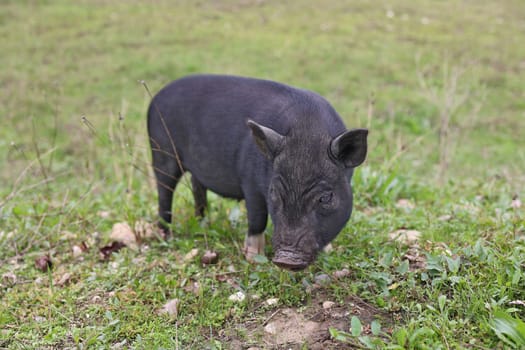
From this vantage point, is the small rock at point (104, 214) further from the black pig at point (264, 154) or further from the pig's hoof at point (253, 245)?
the pig's hoof at point (253, 245)

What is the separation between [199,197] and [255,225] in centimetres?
121

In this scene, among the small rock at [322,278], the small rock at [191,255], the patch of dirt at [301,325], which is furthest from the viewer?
the small rock at [191,255]

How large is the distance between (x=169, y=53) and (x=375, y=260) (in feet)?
31.4

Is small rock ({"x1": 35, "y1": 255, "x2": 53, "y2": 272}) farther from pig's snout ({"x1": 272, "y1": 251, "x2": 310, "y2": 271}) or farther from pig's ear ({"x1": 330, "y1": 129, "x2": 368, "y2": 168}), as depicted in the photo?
pig's ear ({"x1": 330, "y1": 129, "x2": 368, "y2": 168})

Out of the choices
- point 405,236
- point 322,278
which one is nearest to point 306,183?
point 322,278

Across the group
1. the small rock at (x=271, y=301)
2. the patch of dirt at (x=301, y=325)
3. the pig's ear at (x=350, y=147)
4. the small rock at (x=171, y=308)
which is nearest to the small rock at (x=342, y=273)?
the patch of dirt at (x=301, y=325)

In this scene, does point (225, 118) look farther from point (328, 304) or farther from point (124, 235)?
point (328, 304)

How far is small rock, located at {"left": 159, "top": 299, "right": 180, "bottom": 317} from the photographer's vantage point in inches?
143

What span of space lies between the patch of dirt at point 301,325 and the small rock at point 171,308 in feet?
1.23

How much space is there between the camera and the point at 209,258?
4227mm

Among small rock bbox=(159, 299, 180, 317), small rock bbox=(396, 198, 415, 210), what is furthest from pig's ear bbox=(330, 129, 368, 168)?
small rock bbox=(396, 198, 415, 210)

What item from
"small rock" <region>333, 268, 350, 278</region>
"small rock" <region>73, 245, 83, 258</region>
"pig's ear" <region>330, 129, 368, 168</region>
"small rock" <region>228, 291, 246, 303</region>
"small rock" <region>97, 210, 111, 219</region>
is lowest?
"small rock" <region>97, 210, 111, 219</region>

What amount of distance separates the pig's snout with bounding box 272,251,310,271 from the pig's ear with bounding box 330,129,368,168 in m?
0.67

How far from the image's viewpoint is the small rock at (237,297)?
371 centimetres
